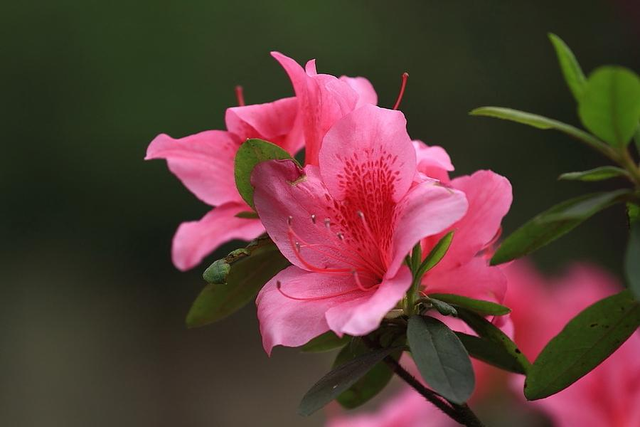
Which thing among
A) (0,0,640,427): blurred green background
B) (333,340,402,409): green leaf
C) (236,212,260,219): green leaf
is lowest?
(0,0,640,427): blurred green background

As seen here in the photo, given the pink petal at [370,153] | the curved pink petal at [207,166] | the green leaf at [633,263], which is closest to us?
the green leaf at [633,263]

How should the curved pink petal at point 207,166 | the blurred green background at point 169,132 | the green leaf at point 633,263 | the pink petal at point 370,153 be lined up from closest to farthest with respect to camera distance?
the green leaf at point 633,263 → the pink petal at point 370,153 → the curved pink petal at point 207,166 → the blurred green background at point 169,132

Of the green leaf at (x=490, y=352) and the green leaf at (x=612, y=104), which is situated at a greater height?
the green leaf at (x=612, y=104)

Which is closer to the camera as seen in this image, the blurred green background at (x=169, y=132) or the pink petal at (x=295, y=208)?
the pink petal at (x=295, y=208)

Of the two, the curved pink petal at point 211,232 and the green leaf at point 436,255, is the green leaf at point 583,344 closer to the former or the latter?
the green leaf at point 436,255

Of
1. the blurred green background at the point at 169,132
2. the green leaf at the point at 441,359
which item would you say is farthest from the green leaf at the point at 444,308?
the blurred green background at the point at 169,132

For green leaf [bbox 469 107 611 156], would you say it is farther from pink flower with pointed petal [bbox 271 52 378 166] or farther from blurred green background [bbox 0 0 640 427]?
blurred green background [bbox 0 0 640 427]

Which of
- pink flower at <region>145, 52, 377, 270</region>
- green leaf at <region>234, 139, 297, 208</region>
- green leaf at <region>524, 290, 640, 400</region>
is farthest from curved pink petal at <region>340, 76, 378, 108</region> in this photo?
green leaf at <region>524, 290, 640, 400</region>

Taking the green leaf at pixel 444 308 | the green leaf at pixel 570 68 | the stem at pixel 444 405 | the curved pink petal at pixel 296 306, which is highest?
the green leaf at pixel 570 68
